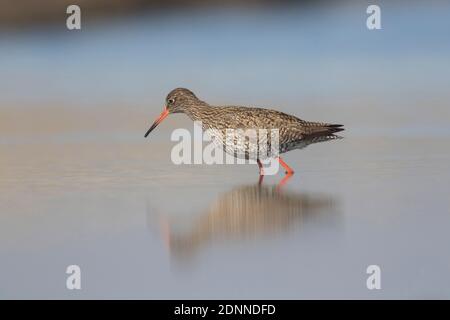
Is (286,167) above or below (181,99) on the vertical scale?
below

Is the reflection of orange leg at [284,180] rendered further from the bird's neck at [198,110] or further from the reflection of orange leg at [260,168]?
the bird's neck at [198,110]

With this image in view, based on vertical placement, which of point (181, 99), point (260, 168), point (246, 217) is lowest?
point (246, 217)

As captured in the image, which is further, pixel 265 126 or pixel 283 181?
pixel 265 126

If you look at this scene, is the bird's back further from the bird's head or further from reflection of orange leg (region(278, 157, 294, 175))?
the bird's head

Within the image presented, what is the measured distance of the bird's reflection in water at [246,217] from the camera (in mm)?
5547

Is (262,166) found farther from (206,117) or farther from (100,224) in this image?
(100,224)

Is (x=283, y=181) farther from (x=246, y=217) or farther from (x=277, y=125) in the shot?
(x=246, y=217)

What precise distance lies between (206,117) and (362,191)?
7.44ft

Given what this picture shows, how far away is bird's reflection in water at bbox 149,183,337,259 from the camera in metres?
5.55

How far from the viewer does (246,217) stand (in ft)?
20.2

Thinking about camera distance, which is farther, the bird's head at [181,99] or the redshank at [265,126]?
the bird's head at [181,99]

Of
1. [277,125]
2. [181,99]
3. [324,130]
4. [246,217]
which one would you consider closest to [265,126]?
[277,125]

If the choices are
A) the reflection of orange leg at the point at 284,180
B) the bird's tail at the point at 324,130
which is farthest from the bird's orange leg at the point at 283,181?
the bird's tail at the point at 324,130

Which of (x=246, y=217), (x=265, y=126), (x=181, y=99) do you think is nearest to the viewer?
(x=246, y=217)
